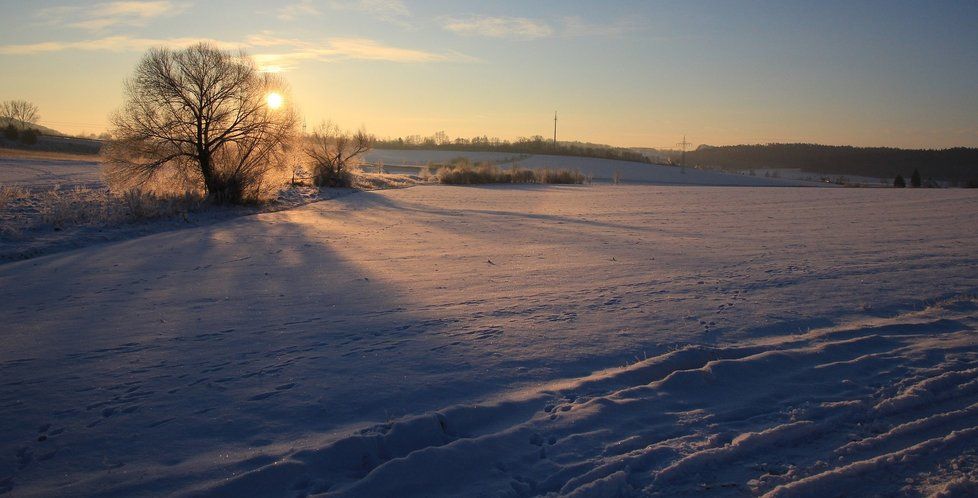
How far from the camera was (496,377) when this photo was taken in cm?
504

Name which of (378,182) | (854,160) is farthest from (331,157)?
(854,160)

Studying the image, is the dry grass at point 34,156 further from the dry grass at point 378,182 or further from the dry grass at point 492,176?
the dry grass at point 492,176

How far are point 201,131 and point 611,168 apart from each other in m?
64.4

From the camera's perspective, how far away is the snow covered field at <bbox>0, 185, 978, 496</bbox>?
3.57 meters

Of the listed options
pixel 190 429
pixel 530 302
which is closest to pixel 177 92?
pixel 530 302

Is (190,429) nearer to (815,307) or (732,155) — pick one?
(815,307)

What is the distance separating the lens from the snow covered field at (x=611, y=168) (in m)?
67.5

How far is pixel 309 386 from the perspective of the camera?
4.88 meters

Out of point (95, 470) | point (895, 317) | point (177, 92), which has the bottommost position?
point (95, 470)

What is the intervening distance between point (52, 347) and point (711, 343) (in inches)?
275

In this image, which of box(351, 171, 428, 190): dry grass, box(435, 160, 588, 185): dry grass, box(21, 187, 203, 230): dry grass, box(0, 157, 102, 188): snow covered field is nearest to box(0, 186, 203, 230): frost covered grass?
box(21, 187, 203, 230): dry grass

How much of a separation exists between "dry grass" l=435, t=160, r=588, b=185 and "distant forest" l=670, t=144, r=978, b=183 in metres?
55.4

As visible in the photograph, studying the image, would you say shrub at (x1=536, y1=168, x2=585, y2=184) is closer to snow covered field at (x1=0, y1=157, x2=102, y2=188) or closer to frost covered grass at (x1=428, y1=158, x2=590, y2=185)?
frost covered grass at (x1=428, y1=158, x2=590, y2=185)

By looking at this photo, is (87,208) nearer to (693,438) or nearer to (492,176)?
(693,438)
